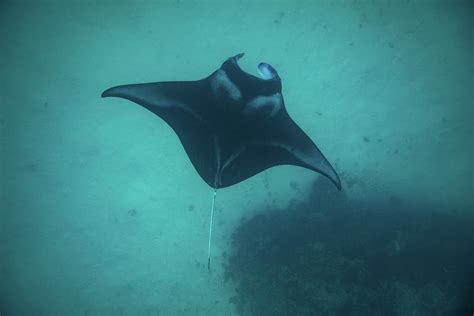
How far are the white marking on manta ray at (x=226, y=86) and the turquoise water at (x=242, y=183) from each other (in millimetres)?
2728

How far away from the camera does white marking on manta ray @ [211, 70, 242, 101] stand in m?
2.97

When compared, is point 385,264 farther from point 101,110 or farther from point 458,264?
point 101,110

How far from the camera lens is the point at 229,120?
9.88 ft

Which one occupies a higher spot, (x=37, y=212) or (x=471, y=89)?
(x=471, y=89)

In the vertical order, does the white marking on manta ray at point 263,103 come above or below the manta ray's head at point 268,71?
below

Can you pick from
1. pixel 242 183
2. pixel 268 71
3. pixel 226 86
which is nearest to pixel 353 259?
pixel 242 183

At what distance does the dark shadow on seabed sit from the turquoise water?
2cm

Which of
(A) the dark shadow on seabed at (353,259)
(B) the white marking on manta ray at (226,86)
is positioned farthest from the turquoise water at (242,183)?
(B) the white marking on manta ray at (226,86)

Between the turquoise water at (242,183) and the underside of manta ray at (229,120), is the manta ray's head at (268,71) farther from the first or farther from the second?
the turquoise water at (242,183)

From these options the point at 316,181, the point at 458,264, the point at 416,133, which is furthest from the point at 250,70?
the point at 458,264

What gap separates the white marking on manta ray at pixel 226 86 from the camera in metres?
2.97

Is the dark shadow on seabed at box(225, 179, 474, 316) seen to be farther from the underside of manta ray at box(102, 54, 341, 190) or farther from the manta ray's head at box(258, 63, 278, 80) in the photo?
the manta ray's head at box(258, 63, 278, 80)

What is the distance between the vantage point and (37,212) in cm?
528

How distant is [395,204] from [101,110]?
6087 millimetres
